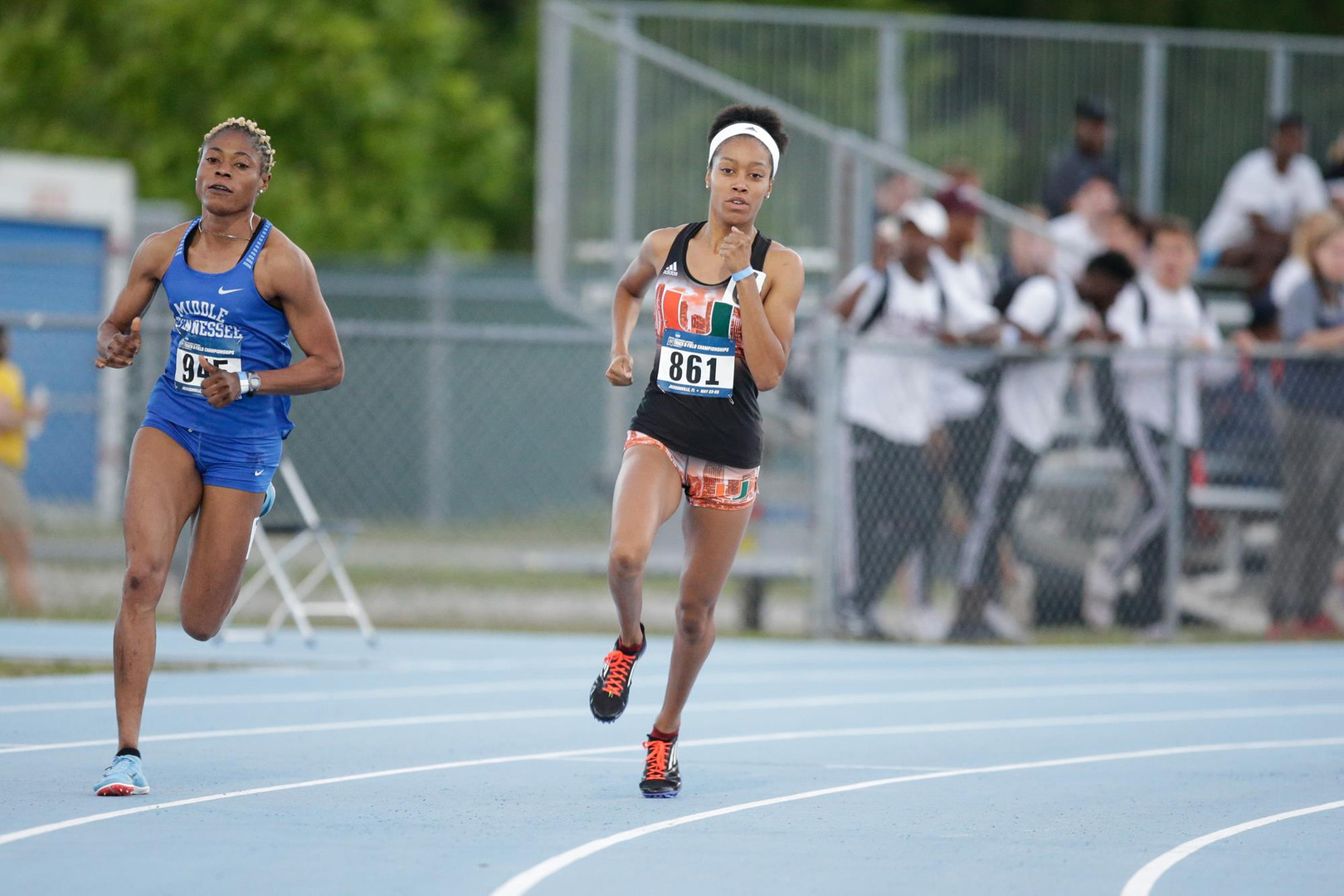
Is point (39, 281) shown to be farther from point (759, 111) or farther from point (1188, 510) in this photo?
point (759, 111)

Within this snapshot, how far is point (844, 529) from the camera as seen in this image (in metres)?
13.6

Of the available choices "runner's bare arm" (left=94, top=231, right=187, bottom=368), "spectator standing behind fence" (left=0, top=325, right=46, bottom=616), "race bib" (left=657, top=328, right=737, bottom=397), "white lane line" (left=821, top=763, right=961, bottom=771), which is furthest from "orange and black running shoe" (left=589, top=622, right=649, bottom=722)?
"spectator standing behind fence" (left=0, top=325, right=46, bottom=616)

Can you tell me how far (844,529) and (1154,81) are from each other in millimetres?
5373

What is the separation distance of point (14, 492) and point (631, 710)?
609 cm

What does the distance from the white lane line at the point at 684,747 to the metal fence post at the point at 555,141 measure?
20.2 feet

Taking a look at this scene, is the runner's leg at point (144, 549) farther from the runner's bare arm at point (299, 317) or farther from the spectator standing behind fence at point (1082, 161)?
the spectator standing behind fence at point (1082, 161)

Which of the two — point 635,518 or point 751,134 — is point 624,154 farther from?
point 635,518

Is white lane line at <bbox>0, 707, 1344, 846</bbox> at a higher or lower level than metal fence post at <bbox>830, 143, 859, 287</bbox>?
lower

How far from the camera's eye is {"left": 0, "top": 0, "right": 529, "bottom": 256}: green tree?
27.6 m

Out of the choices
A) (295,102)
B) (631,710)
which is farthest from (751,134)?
(295,102)

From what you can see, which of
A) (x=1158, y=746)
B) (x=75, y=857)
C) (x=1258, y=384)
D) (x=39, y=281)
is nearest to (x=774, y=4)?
(x=39, y=281)

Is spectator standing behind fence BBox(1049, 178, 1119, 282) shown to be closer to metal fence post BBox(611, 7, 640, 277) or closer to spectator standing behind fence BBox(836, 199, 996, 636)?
spectator standing behind fence BBox(836, 199, 996, 636)

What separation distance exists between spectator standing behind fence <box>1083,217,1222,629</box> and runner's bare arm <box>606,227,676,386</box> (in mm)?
6874

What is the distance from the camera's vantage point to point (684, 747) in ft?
28.6
